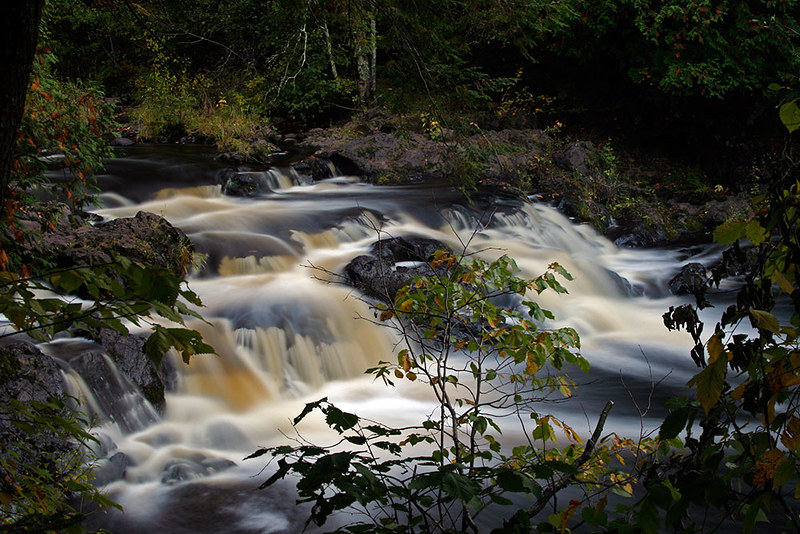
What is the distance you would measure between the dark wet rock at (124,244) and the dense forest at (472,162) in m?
0.19

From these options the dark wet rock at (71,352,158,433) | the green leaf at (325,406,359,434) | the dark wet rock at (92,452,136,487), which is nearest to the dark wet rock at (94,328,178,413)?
the dark wet rock at (71,352,158,433)

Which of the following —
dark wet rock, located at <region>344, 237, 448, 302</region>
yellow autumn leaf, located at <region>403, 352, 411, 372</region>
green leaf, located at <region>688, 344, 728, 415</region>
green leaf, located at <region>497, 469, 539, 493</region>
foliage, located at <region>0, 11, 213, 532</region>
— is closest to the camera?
green leaf, located at <region>688, 344, 728, 415</region>

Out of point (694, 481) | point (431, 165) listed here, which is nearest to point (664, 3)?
point (431, 165)

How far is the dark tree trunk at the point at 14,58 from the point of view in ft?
4.50

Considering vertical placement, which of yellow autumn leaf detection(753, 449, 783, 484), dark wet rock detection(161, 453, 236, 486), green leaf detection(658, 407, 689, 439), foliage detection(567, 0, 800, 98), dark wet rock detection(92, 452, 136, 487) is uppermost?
foliage detection(567, 0, 800, 98)

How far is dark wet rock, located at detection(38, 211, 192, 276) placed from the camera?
235 inches

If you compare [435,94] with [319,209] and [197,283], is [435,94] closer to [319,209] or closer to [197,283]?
[197,283]

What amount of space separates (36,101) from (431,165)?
27.4 feet

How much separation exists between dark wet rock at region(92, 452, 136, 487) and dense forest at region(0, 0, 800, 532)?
30cm

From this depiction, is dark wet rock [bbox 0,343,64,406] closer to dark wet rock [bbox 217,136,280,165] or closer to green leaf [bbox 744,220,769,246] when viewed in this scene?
green leaf [bbox 744,220,769,246]

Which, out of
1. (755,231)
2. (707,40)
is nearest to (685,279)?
(707,40)

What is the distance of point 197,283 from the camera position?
285 inches

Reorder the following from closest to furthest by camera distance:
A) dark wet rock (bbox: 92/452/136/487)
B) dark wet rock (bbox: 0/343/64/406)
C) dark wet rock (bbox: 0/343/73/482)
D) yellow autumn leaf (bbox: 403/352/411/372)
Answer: yellow autumn leaf (bbox: 403/352/411/372) → dark wet rock (bbox: 0/343/73/482) → dark wet rock (bbox: 0/343/64/406) → dark wet rock (bbox: 92/452/136/487)

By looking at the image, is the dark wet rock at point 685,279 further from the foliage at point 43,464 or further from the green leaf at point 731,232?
the green leaf at point 731,232
